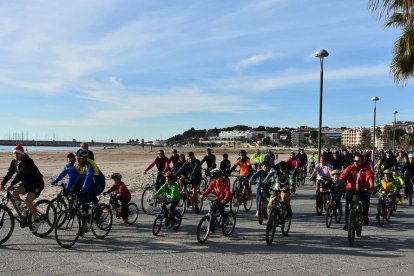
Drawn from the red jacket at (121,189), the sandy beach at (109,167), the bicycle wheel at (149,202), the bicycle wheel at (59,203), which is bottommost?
the sandy beach at (109,167)

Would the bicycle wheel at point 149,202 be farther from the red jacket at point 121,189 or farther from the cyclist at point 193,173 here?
the red jacket at point 121,189

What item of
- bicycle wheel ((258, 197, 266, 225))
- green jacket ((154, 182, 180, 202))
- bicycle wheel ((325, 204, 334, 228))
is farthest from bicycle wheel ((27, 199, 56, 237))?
bicycle wheel ((325, 204, 334, 228))

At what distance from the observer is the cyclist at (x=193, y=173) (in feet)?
41.0

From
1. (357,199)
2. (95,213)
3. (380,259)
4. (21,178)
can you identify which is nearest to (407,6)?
(357,199)

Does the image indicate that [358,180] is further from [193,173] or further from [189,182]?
[189,182]

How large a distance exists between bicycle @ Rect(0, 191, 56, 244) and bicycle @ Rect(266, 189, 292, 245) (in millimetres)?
4062

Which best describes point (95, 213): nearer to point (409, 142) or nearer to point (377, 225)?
point (377, 225)

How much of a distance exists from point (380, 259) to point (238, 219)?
15.2ft

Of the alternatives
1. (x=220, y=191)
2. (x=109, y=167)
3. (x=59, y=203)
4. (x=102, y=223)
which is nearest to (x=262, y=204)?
(x=220, y=191)

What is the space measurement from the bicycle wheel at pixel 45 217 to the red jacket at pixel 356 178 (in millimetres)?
6373

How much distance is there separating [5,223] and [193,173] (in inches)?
226

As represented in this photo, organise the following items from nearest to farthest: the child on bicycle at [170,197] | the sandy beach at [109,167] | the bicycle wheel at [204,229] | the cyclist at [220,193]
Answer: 1. the bicycle wheel at [204,229]
2. the cyclist at [220,193]
3. the child on bicycle at [170,197]
4. the sandy beach at [109,167]

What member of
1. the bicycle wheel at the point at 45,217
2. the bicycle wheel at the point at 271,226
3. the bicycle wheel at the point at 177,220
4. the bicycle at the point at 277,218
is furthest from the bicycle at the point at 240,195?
the bicycle wheel at the point at 45,217

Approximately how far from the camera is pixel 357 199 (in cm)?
895
